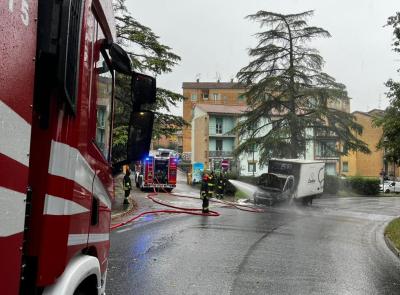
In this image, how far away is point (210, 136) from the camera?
69.8 meters

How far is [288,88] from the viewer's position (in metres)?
38.8

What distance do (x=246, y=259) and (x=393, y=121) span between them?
7189 millimetres

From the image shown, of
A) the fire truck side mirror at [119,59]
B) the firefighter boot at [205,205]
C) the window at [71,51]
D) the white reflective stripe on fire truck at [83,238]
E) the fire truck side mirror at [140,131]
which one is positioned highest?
the fire truck side mirror at [119,59]

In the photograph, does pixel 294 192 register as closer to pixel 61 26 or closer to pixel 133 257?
pixel 133 257

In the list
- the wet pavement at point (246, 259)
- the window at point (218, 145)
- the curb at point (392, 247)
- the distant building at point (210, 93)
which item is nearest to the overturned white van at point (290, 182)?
the wet pavement at point (246, 259)

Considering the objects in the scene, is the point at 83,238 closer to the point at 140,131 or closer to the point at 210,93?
the point at 140,131

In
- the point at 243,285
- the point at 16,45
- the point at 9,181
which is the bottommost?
the point at 243,285

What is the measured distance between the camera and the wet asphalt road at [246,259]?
301 inches

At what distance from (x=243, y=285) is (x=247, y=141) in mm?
32303

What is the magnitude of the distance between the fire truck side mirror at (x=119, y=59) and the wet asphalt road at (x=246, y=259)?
4232 mm

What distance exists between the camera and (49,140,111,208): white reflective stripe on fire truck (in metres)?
2.18

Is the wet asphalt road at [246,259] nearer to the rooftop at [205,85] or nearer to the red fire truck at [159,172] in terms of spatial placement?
the red fire truck at [159,172]

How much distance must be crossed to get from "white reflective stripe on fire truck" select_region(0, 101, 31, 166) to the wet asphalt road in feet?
17.8

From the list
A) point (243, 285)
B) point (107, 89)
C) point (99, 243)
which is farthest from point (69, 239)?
point (243, 285)
